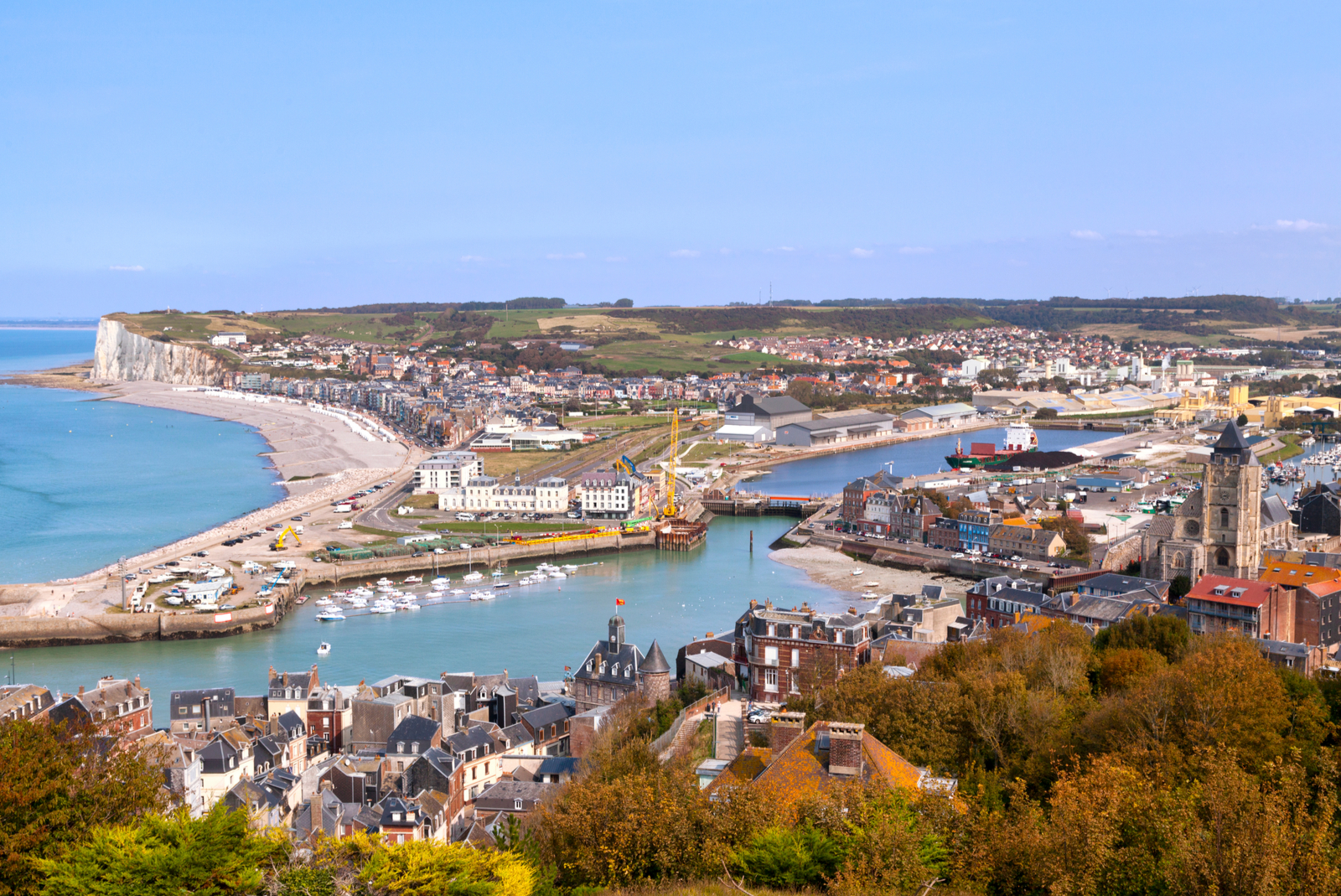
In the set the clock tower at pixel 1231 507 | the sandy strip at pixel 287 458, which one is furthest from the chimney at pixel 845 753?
the sandy strip at pixel 287 458

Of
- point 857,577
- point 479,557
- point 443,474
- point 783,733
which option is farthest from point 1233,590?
point 443,474

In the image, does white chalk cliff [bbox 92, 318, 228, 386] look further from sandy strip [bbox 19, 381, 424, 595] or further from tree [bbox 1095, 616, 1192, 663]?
tree [bbox 1095, 616, 1192, 663]

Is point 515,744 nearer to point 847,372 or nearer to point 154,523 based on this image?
point 154,523

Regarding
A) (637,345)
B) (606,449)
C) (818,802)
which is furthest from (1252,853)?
(637,345)

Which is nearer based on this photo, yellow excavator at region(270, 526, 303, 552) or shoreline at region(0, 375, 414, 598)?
shoreline at region(0, 375, 414, 598)

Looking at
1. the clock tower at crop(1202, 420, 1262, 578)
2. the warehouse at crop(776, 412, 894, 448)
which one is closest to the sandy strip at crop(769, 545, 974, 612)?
the clock tower at crop(1202, 420, 1262, 578)

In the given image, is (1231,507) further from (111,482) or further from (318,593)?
(111,482)
